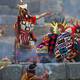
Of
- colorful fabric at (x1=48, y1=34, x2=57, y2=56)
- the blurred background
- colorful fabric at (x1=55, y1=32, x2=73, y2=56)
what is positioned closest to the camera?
colorful fabric at (x1=55, y1=32, x2=73, y2=56)

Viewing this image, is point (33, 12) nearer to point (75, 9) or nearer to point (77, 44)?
point (75, 9)

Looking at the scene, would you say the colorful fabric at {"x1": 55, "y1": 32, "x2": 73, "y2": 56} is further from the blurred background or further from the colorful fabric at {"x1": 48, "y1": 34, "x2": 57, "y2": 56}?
the blurred background

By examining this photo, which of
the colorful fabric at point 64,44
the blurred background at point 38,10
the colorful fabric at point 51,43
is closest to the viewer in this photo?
the colorful fabric at point 64,44

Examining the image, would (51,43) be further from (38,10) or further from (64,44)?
(38,10)

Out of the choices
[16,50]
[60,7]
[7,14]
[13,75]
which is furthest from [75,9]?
[13,75]

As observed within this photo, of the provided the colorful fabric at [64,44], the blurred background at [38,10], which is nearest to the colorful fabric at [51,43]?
the colorful fabric at [64,44]

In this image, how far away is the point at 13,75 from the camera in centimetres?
780

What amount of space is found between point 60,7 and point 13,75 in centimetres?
394

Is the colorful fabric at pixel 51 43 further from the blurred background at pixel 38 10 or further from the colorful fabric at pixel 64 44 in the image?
the blurred background at pixel 38 10

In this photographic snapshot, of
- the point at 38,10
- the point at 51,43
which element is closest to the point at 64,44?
the point at 51,43

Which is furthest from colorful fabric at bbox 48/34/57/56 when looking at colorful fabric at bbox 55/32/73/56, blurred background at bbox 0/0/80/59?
blurred background at bbox 0/0/80/59

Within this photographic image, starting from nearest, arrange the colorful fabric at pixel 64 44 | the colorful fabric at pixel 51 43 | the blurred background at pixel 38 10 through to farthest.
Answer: the colorful fabric at pixel 64 44 → the colorful fabric at pixel 51 43 → the blurred background at pixel 38 10

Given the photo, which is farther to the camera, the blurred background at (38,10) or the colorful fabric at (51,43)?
the blurred background at (38,10)

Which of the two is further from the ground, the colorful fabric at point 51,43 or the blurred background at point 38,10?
the blurred background at point 38,10
